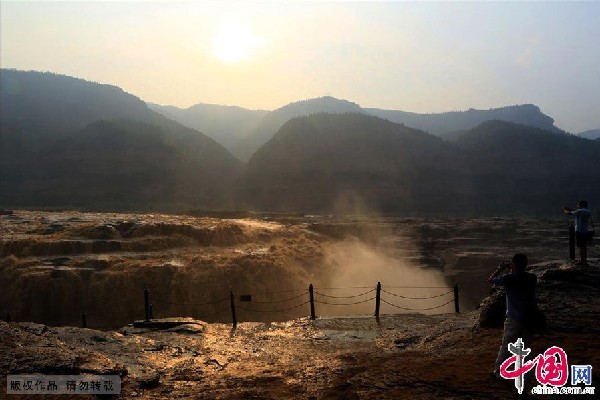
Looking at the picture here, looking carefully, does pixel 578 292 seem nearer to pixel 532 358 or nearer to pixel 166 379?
pixel 532 358

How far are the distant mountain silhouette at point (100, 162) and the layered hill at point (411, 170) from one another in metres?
15.3

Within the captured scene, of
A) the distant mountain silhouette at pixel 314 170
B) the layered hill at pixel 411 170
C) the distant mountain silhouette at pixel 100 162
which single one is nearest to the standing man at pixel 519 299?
the distant mountain silhouette at pixel 314 170

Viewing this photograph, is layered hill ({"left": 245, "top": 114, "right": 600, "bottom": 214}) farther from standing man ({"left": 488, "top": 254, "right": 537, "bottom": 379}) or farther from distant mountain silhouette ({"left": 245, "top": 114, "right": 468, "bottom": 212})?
standing man ({"left": 488, "top": 254, "right": 537, "bottom": 379})

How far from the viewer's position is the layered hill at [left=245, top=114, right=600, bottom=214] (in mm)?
85438

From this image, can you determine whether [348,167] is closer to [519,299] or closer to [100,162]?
[100,162]

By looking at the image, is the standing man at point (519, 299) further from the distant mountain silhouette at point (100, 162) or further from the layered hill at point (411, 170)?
the layered hill at point (411, 170)

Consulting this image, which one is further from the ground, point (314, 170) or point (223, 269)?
point (314, 170)

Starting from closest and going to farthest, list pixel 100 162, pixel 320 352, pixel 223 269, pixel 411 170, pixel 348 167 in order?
pixel 320 352
pixel 223 269
pixel 411 170
pixel 348 167
pixel 100 162

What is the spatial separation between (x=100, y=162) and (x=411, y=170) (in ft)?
217

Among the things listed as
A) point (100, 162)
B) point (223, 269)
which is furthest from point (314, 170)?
point (223, 269)

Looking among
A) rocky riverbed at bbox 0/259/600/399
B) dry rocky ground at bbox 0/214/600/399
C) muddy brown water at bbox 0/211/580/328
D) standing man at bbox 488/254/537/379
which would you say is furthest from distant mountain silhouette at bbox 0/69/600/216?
standing man at bbox 488/254/537/379

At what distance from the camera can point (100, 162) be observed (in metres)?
100

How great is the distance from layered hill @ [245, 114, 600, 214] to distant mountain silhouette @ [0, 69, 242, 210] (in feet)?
50.3

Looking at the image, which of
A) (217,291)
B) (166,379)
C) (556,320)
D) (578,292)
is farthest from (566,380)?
(217,291)
